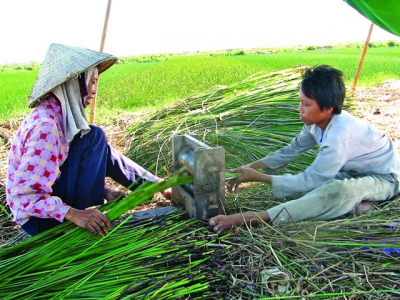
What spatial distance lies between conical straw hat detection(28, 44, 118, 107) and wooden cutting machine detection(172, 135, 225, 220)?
0.73 m

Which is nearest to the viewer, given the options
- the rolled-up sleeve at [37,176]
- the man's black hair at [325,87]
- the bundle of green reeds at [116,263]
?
the bundle of green reeds at [116,263]

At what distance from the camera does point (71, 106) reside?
2.09 metres

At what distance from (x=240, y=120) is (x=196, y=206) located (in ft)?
6.36

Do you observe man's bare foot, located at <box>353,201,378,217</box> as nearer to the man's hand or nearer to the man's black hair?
the man's black hair

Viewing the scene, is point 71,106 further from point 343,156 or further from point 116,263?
point 343,156

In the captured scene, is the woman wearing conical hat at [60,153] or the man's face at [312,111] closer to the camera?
the woman wearing conical hat at [60,153]

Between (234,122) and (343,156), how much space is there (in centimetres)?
172

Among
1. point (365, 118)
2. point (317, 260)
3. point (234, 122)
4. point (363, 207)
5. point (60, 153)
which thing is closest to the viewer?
point (317, 260)

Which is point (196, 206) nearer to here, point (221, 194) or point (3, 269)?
point (221, 194)

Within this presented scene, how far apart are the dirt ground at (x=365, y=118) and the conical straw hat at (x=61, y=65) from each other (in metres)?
1.21

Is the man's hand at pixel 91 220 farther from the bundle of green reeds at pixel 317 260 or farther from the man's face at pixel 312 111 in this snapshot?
the man's face at pixel 312 111

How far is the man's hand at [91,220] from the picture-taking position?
1875mm

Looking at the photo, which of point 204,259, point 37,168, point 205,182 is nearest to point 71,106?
point 37,168

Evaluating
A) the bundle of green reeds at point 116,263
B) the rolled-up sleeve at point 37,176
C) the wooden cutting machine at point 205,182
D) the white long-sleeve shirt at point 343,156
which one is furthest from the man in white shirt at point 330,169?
the rolled-up sleeve at point 37,176
